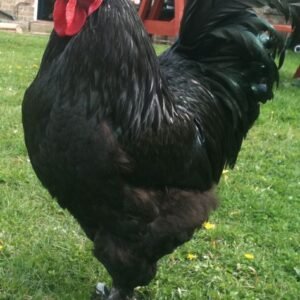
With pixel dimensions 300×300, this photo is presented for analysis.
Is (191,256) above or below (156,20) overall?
above

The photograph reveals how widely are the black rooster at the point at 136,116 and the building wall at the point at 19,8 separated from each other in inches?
582

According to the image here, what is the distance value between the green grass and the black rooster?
48cm

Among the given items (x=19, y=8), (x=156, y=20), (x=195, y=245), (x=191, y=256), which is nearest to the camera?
(x=191, y=256)

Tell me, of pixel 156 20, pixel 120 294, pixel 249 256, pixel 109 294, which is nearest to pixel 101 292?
pixel 109 294

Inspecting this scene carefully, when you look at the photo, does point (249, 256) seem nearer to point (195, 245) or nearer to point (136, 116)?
point (195, 245)

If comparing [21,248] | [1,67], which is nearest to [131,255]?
[21,248]

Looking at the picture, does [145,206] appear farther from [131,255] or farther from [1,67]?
[1,67]

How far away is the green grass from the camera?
3.29 metres

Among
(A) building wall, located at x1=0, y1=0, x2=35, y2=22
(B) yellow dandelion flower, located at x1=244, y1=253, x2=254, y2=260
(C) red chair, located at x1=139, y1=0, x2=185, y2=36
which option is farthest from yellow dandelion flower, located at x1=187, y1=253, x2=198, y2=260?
(A) building wall, located at x1=0, y1=0, x2=35, y2=22

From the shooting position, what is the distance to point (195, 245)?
3.75m

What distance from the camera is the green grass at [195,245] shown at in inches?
130

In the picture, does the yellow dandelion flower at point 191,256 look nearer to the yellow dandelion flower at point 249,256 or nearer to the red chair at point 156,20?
the yellow dandelion flower at point 249,256

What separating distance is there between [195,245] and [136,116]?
56.9 inches

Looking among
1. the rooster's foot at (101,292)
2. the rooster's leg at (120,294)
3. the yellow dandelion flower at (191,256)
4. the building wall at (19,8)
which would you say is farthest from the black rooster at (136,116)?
the building wall at (19,8)
